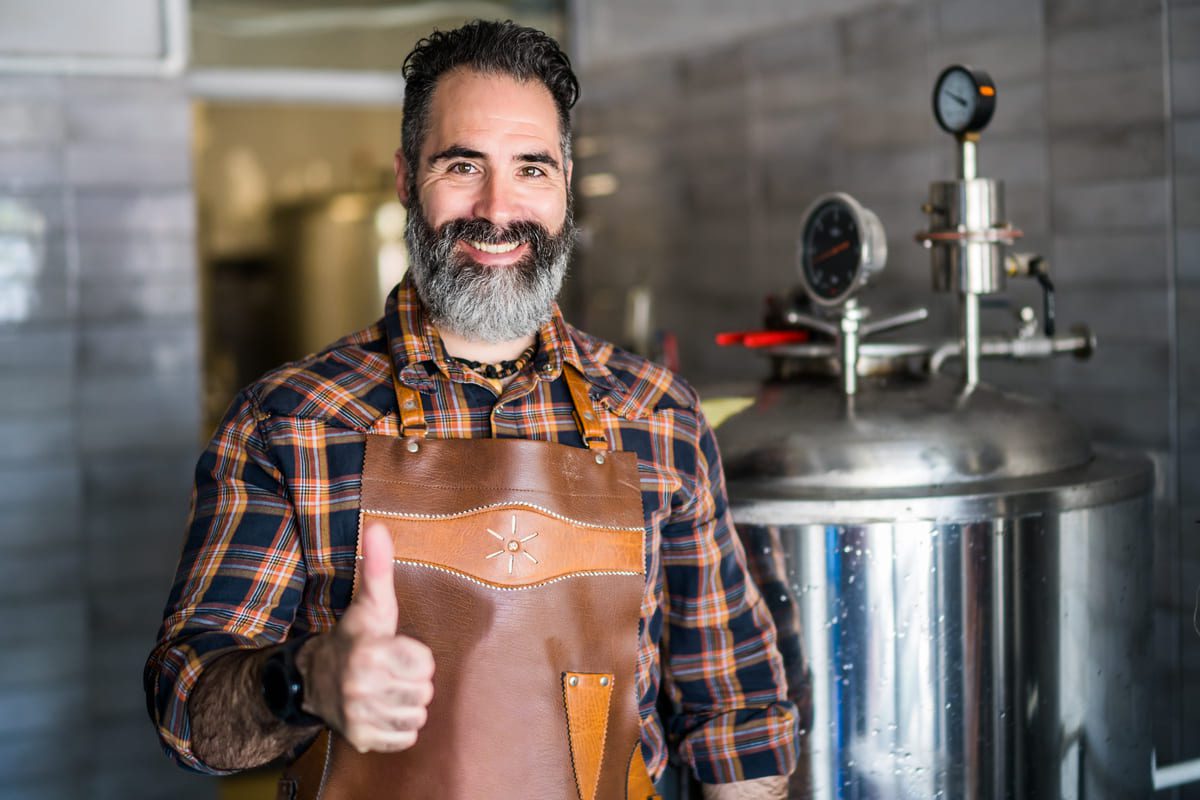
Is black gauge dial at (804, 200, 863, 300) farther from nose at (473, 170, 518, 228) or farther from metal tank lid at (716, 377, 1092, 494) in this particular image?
nose at (473, 170, 518, 228)

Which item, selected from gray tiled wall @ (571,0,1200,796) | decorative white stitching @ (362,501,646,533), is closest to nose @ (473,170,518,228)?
decorative white stitching @ (362,501,646,533)

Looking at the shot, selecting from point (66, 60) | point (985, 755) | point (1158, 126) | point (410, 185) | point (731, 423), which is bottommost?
point (985, 755)

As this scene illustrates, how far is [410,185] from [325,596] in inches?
20.6

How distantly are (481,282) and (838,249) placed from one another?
752 mm

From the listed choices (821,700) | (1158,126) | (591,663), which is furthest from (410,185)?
(1158,126)

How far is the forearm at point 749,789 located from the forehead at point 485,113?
0.87 meters

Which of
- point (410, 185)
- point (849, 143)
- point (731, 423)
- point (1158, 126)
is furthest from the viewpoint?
point (849, 143)

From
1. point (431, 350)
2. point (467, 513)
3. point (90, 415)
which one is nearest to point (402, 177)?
point (431, 350)

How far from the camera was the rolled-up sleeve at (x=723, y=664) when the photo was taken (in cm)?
171

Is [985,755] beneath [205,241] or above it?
beneath

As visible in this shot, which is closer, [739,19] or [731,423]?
[731,423]

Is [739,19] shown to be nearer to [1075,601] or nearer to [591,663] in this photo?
[1075,601]

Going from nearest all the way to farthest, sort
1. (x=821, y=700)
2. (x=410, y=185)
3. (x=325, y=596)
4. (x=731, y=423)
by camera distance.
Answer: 1. (x=325, y=596)
2. (x=410, y=185)
3. (x=821, y=700)
4. (x=731, y=423)

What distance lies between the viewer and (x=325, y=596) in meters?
1.46
